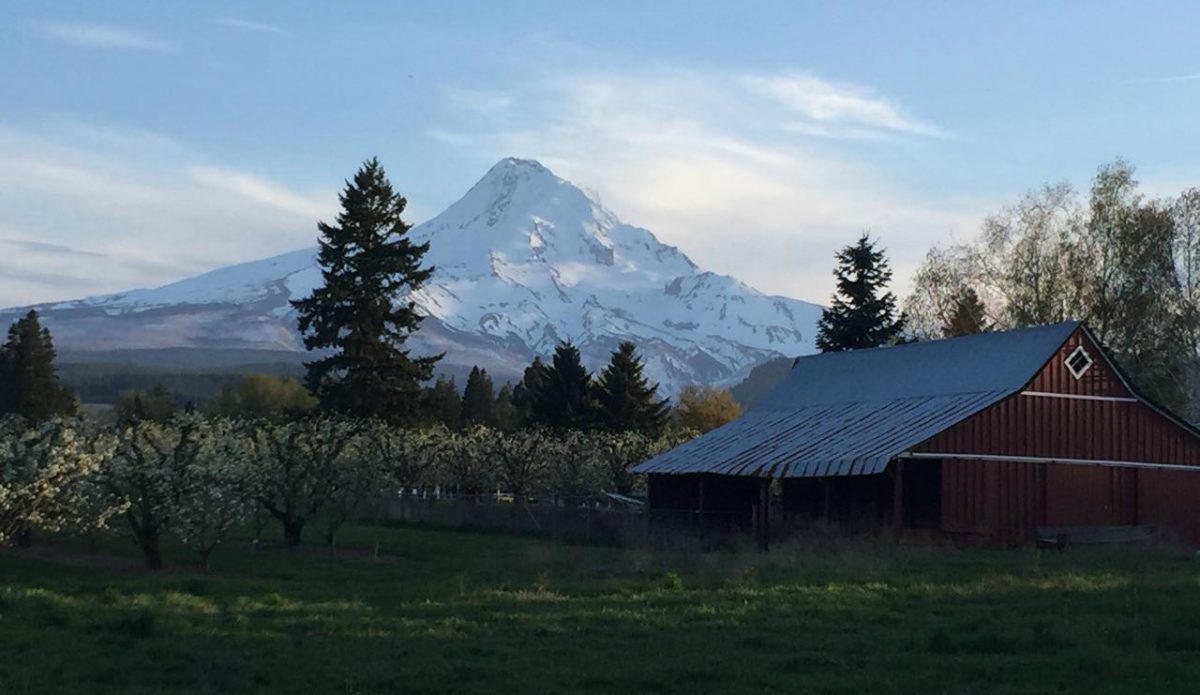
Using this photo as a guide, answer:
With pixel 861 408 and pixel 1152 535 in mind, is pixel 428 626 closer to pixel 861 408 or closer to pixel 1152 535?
pixel 1152 535

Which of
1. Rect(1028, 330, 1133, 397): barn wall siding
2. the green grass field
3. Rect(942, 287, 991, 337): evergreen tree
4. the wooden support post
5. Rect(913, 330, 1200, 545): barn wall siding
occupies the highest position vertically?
Rect(942, 287, 991, 337): evergreen tree

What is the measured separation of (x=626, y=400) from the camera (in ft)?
262

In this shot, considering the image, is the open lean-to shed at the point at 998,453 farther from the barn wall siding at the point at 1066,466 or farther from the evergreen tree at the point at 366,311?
the evergreen tree at the point at 366,311

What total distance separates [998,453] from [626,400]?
43.2 metres

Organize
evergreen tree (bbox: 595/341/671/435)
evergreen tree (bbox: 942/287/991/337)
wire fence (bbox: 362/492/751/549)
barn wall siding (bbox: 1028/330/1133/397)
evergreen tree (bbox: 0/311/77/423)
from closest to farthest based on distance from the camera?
barn wall siding (bbox: 1028/330/1133/397) → wire fence (bbox: 362/492/751/549) → evergreen tree (bbox: 942/287/991/337) → evergreen tree (bbox: 0/311/77/423) → evergreen tree (bbox: 595/341/671/435)

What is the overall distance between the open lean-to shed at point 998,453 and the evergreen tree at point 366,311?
25.7 meters

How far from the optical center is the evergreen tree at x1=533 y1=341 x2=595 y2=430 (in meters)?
80.6

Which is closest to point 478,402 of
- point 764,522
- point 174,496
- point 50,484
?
point 764,522

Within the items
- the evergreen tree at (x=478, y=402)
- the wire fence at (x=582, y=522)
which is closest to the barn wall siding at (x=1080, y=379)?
the wire fence at (x=582, y=522)

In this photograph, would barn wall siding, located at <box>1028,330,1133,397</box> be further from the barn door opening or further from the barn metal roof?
the barn door opening

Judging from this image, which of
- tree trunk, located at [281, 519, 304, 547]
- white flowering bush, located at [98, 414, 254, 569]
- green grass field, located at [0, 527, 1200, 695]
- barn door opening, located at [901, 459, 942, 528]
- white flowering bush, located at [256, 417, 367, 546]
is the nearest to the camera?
green grass field, located at [0, 527, 1200, 695]

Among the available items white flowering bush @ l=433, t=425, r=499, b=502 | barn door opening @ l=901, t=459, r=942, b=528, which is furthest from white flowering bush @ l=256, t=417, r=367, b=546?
white flowering bush @ l=433, t=425, r=499, b=502

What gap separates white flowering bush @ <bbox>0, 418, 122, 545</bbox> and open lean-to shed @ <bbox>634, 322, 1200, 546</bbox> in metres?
16.7

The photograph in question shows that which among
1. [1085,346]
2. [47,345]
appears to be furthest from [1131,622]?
[47,345]
